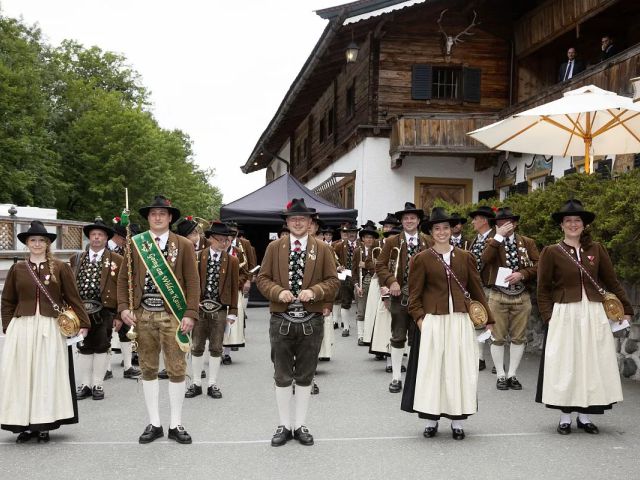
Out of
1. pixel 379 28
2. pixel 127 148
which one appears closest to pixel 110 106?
pixel 127 148

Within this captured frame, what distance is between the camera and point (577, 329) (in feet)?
21.2

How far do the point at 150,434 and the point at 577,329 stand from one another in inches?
153

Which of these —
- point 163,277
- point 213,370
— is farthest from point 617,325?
point 213,370

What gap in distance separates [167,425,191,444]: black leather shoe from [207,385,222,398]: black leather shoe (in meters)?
1.91

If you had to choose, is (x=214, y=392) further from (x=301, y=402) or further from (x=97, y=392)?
(x=301, y=402)

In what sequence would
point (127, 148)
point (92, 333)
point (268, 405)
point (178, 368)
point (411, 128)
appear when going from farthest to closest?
point (127, 148) → point (411, 128) → point (92, 333) → point (268, 405) → point (178, 368)

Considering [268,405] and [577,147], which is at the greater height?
[577,147]

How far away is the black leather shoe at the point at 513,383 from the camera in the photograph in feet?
27.7

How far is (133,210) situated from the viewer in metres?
46.1

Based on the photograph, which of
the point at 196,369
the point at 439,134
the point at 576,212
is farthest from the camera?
the point at 439,134

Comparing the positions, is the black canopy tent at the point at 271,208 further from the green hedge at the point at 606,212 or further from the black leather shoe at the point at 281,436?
the black leather shoe at the point at 281,436

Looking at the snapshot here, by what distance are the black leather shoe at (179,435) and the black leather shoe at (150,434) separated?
0.31ft

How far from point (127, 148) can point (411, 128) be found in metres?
29.3

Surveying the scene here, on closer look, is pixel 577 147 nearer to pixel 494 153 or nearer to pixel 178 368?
pixel 178 368
